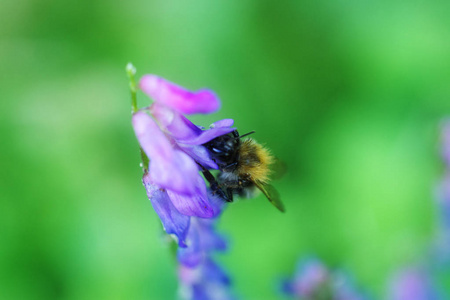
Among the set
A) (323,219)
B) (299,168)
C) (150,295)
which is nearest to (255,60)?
(299,168)

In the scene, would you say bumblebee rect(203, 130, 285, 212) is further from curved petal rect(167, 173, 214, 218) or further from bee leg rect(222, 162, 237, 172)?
curved petal rect(167, 173, 214, 218)

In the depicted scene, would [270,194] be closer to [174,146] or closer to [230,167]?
[230,167]

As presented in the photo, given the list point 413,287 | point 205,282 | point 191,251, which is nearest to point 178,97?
point 191,251

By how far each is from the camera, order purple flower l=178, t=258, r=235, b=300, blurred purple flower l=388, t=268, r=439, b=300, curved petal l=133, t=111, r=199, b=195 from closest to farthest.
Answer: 1. curved petal l=133, t=111, r=199, b=195
2. purple flower l=178, t=258, r=235, b=300
3. blurred purple flower l=388, t=268, r=439, b=300

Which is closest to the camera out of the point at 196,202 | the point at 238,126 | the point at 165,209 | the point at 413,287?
the point at 196,202

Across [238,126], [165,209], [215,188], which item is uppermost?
[238,126]

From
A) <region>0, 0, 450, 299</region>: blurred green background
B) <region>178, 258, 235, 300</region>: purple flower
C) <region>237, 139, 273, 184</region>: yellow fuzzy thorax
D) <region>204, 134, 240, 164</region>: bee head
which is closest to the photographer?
<region>204, 134, 240, 164</region>: bee head

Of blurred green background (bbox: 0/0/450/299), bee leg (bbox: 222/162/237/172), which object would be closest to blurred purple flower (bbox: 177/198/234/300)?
bee leg (bbox: 222/162/237/172)
